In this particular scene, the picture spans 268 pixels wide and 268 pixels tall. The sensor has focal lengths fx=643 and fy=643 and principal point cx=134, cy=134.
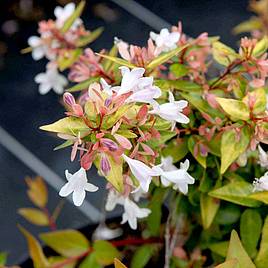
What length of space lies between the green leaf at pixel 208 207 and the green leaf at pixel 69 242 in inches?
9.8

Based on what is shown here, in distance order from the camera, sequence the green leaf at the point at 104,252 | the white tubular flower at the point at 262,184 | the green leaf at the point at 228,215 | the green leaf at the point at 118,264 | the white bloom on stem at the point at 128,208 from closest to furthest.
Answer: the green leaf at the point at 118,264
the white tubular flower at the point at 262,184
the white bloom on stem at the point at 128,208
the green leaf at the point at 228,215
the green leaf at the point at 104,252

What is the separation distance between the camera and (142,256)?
1.05 meters

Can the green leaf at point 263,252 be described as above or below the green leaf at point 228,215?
above

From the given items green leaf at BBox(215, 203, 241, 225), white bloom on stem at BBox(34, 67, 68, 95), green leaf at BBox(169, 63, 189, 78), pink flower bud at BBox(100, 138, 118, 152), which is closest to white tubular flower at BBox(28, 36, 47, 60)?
white bloom on stem at BBox(34, 67, 68, 95)

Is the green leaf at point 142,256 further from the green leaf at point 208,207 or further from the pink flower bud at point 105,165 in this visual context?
the pink flower bud at point 105,165

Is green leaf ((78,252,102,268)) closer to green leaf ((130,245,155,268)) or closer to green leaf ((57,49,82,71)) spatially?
green leaf ((130,245,155,268))

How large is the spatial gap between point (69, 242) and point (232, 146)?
42 cm

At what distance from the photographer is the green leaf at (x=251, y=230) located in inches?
32.9

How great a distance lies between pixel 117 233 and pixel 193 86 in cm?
46

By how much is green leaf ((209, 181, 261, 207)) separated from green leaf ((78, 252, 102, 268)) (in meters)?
0.30

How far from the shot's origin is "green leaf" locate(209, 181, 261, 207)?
0.78 meters

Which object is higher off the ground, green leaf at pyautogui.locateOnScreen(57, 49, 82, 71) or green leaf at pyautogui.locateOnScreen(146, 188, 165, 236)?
green leaf at pyautogui.locateOnScreen(57, 49, 82, 71)

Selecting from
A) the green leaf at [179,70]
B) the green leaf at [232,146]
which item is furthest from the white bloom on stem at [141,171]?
the green leaf at [179,70]

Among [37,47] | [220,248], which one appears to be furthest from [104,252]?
[37,47]
